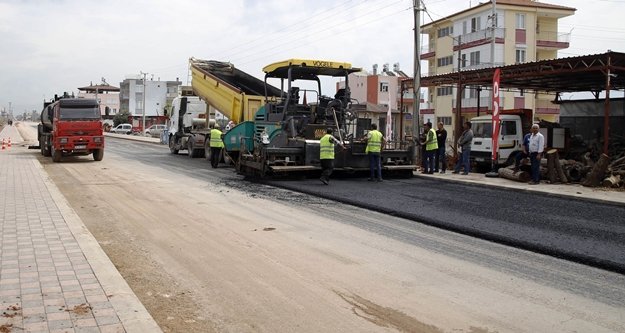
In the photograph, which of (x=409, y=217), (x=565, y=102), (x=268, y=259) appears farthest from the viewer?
(x=565, y=102)

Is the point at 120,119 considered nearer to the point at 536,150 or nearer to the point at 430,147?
the point at 430,147

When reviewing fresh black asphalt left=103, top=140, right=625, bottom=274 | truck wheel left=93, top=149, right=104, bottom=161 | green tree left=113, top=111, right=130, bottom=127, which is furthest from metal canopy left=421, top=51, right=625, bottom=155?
green tree left=113, top=111, right=130, bottom=127

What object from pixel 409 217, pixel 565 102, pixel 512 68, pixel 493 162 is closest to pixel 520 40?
pixel 565 102

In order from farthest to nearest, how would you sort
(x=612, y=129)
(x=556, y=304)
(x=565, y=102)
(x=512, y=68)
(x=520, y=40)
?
(x=520, y=40) < (x=565, y=102) < (x=612, y=129) < (x=512, y=68) < (x=556, y=304)

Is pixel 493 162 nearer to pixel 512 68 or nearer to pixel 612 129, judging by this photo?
pixel 512 68

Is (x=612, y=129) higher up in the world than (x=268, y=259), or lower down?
higher up

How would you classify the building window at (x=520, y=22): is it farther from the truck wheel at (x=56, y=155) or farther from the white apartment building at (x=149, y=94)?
the white apartment building at (x=149, y=94)

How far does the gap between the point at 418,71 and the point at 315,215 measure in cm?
1080

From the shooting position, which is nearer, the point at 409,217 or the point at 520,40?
the point at 409,217

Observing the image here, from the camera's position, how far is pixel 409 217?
352 inches

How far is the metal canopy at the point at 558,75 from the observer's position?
1536 cm

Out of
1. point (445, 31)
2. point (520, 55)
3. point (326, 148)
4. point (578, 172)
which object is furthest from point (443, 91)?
point (326, 148)

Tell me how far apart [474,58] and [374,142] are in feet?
111

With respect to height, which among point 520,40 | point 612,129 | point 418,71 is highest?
point 520,40
